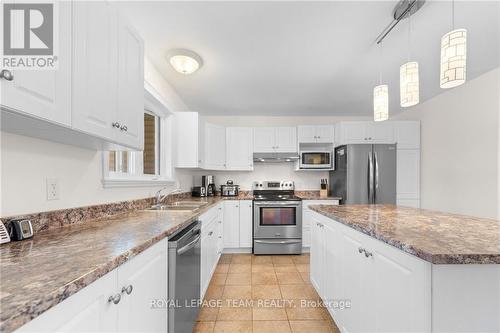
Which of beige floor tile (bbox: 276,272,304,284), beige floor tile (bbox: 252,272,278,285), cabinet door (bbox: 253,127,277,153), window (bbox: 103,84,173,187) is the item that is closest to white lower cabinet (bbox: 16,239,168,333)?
window (bbox: 103,84,173,187)

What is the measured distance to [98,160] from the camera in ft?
5.28

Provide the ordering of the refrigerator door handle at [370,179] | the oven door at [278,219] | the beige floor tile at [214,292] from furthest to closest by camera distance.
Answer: the oven door at [278,219]
the refrigerator door handle at [370,179]
the beige floor tile at [214,292]

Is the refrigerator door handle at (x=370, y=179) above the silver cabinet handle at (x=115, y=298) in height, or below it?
above

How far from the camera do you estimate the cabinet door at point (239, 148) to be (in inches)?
159

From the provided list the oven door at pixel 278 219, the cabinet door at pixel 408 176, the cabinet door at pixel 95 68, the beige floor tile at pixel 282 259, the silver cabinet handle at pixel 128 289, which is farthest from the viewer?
the cabinet door at pixel 408 176

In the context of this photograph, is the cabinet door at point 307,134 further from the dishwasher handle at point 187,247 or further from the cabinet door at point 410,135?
the dishwasher handle at point 187,247

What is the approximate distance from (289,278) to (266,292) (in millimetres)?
454

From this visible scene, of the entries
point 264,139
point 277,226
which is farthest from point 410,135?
point 277,226

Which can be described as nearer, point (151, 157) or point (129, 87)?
point (129, 87)

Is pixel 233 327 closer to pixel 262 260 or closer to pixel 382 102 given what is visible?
pixel 262 260

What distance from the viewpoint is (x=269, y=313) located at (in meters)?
1.98

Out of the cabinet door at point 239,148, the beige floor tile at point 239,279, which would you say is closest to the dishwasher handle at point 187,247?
the beige floor tile at point 239,279

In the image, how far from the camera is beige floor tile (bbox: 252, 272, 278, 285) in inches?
101

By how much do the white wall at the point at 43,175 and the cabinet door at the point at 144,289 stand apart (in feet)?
2.13
